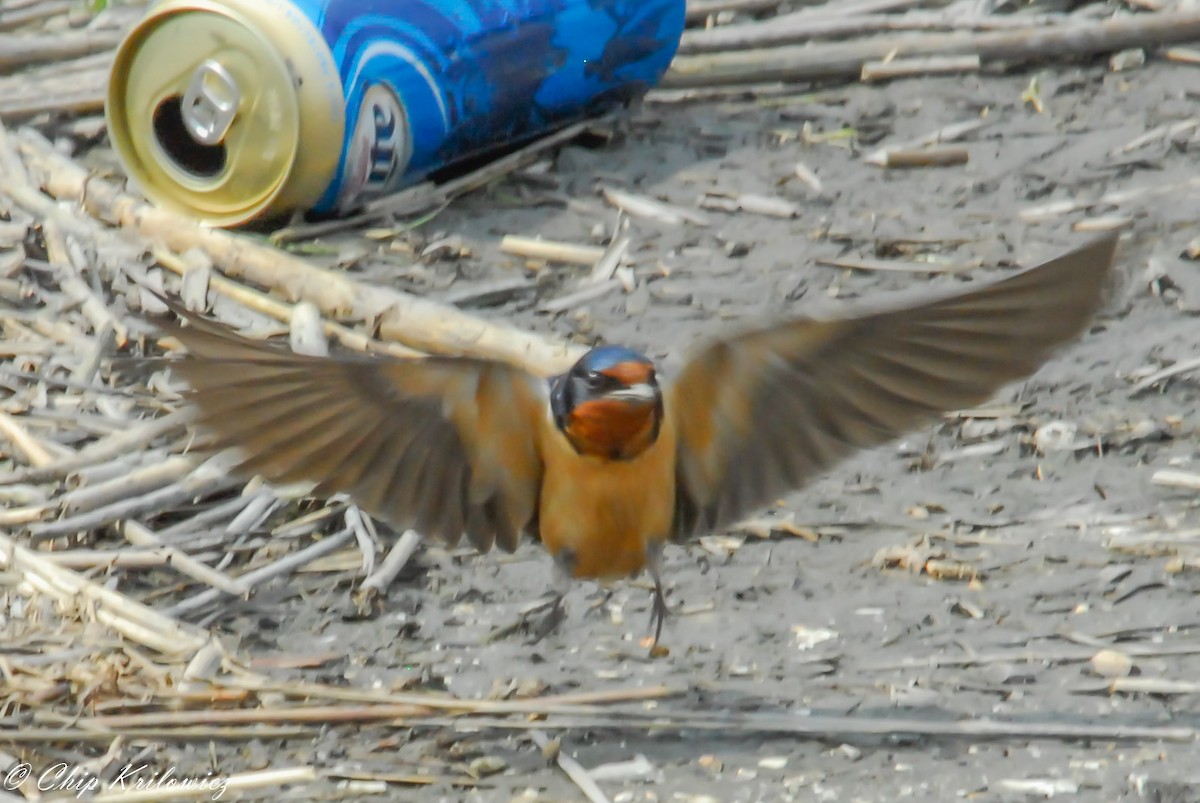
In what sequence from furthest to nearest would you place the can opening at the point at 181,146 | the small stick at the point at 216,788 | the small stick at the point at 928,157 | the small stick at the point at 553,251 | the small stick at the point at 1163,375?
the small stick at the point at 928,157 → the can opening at the point at 181,146 → the small stick at the point at 553,251 → the small stick at the point at 1163,375 → the small stick at the point at 216,788

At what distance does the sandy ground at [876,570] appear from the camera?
326 centimetres

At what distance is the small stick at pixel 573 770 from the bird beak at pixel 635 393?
0.71 metres

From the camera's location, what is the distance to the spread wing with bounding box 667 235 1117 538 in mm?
3146

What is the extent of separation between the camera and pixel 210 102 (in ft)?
17.6

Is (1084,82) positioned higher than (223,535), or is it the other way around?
(1084,82)

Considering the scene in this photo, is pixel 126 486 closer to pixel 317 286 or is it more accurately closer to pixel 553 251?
pixel 317 286

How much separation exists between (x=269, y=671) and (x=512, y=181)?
2929 mm

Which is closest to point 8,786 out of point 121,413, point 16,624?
point 16,624

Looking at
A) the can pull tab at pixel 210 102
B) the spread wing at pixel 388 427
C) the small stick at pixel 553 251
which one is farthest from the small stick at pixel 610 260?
the spread wing at pixel 388 427

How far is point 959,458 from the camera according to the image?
4.32 m

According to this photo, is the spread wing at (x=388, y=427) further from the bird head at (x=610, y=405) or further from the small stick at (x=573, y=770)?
the small stick at (x=573, y=770)

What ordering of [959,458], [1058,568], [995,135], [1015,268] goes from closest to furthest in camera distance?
[1058,568] < [959,458] < [1015,268] < [995,135]

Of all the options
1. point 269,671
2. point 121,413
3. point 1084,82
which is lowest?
point 269,671

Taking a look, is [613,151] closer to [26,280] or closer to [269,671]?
[26,280]
